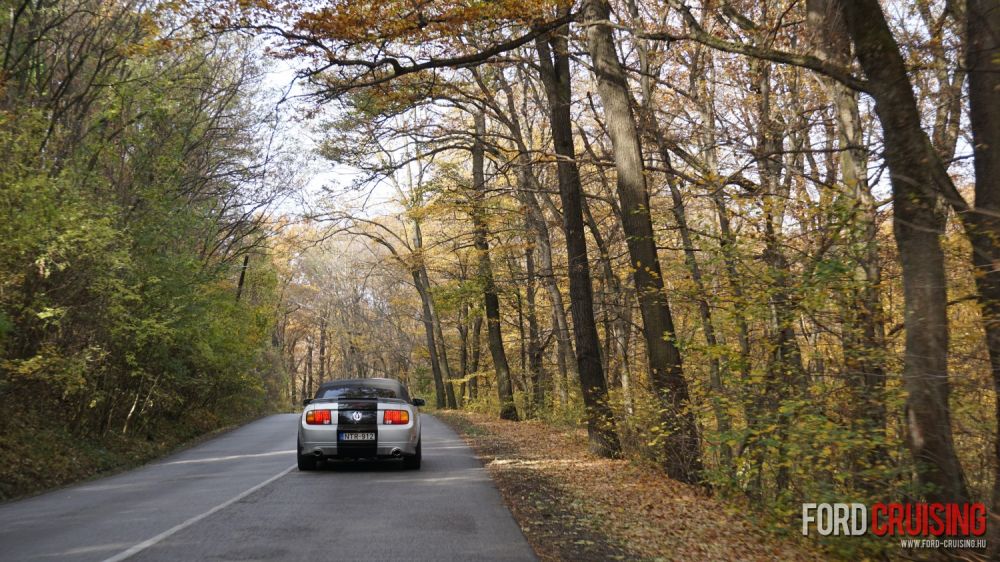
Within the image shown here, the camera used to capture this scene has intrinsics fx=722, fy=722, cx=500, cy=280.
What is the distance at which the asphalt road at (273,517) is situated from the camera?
628 cm

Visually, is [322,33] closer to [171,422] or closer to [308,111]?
[308,111]

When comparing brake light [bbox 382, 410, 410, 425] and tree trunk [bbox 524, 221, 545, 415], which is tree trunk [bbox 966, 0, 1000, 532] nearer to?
brake light [bbox 382, 410, 410, 425]

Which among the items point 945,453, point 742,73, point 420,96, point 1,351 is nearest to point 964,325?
point 945,453

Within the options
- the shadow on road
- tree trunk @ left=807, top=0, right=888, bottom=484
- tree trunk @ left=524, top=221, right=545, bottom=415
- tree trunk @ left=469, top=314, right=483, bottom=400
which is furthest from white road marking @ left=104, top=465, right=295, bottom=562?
tree trunk @ left=469, top=314, right=483, bottom=400

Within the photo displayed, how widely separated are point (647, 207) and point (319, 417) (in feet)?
20.2

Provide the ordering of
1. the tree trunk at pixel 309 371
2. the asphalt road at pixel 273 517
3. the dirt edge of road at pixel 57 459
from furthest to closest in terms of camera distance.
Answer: the tree trunk at pixel 309 371
the dirt edge of road at pixel 57 459
the asphalt road at pixel 273 517

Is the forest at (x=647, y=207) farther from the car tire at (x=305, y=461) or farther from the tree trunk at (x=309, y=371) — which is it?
the tree trunk at (x=309, y=371)

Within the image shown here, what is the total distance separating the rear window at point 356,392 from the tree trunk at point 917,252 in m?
8.29

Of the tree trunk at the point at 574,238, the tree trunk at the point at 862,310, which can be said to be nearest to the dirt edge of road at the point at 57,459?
the tree trunk at the point at 574,238

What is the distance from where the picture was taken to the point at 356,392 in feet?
40.5

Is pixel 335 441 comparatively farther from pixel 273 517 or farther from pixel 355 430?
pixel 273 517

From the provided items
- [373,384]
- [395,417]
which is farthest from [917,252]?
[373,384]

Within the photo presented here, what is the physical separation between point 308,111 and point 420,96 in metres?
3.80

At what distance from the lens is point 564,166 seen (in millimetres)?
14352
